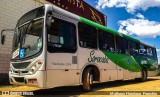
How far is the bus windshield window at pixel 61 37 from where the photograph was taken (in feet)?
25.5

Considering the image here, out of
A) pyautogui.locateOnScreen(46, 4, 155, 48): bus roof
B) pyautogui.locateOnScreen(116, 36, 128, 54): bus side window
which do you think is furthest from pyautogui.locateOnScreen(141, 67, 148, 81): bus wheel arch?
pyautogui.locateOnScreen(116, 36, 128, 54): bus side window

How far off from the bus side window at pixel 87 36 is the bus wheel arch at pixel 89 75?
36.9 inches

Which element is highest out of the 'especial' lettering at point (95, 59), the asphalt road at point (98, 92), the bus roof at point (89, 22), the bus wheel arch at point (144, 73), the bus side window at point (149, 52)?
the bus roof at point (89, 22)

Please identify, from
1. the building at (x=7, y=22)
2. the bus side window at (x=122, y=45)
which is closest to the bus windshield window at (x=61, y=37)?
the bus side window at (x=122, y=45)

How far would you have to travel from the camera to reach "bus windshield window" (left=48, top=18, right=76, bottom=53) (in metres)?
7.77

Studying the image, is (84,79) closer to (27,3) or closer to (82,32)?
(82,32)

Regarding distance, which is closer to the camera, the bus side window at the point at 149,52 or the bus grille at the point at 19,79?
the bus grille at the point at 19,79

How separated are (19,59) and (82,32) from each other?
9.17ft

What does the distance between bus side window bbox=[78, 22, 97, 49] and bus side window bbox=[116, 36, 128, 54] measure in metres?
2.53

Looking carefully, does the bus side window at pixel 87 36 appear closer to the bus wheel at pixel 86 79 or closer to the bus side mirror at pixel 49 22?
the bus wheel at pixel 86 79

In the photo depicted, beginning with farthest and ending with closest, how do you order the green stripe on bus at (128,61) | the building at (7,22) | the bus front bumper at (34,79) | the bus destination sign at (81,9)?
the bus destination sign at (81,9) → the building at (7,22) → the green stripe on bus at (128,61) → the bus front bumper at (34,79)

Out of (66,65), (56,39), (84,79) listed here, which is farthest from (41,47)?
(84,79)

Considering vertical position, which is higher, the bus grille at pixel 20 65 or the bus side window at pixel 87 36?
the bus side window at pixel 87 36

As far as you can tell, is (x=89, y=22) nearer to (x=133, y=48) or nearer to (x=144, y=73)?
(x=133, y=48)
